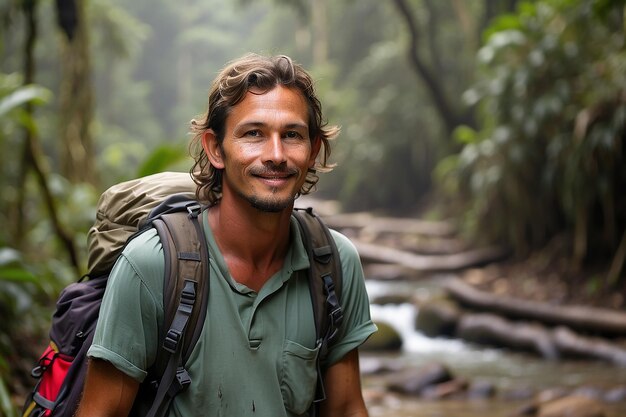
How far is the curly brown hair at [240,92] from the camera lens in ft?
6.80

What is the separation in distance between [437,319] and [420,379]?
3097mm

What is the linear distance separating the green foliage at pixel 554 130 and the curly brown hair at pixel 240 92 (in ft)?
26.5

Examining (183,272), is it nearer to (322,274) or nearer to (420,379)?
(322,274)

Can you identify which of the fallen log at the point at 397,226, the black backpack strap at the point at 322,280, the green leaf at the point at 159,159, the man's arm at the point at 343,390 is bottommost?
the fallen log at the point at 397,226

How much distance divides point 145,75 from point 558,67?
46.2m

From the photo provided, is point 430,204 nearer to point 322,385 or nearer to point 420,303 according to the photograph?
point 420,303

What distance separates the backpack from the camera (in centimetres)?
190

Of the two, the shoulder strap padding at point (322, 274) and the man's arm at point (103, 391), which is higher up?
the shoulder strap padding at point (322, 274)

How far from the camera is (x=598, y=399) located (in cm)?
682

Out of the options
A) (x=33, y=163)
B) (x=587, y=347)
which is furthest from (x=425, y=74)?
(x=33, y=163)

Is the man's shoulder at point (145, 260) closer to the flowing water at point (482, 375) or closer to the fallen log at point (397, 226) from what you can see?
the flowing water at point (482, 375)

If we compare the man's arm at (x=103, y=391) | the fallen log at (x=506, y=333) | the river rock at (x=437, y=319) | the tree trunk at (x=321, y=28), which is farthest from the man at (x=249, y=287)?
the tree trunk at (x=321, y=28)

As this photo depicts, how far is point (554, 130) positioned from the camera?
11.5 metres

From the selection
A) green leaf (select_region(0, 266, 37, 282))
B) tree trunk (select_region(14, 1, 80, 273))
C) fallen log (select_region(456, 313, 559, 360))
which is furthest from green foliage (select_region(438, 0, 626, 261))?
green leaf (select_region(0, 266, 37, 282))
